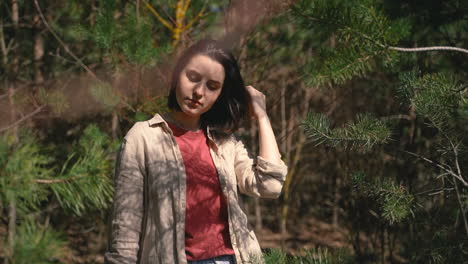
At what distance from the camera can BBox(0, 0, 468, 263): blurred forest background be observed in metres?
1.12

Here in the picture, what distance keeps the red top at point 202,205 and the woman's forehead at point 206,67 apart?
185 mm

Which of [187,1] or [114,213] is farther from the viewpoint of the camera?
[187,1]

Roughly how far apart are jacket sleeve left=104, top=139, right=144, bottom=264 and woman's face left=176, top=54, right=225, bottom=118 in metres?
0.18

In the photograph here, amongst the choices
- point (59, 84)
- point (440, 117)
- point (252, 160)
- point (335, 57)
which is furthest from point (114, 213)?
point (59, 84)

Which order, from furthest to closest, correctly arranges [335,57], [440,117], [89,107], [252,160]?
[89,107], [252,160], [335,57], [440,117]

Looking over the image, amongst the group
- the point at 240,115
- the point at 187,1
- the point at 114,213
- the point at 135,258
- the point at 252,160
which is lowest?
the point at 135,258

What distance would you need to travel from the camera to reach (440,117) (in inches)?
43.5

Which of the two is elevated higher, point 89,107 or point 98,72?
point 98,72

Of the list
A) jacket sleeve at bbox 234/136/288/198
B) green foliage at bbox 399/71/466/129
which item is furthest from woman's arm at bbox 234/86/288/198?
green foliage at bbox 399/71/466/129

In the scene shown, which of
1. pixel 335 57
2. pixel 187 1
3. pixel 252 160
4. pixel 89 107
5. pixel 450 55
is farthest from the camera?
pixel 89 107

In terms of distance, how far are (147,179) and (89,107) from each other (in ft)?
4.19

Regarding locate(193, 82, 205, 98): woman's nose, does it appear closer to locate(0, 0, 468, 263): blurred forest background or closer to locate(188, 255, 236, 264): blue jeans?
locate(0, 0, 468, 263): blurred forest background

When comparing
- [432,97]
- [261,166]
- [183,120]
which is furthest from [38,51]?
[432,97]

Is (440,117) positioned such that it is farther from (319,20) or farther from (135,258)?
(135,258)
